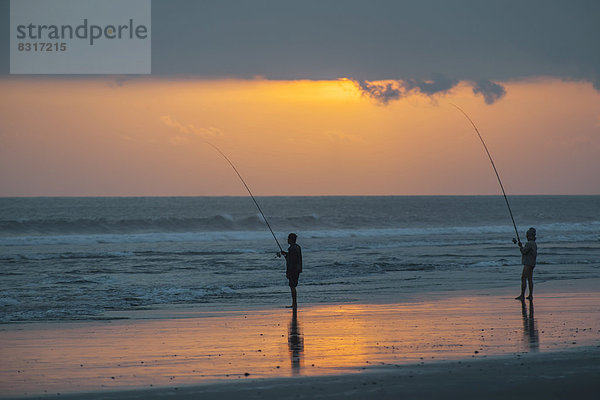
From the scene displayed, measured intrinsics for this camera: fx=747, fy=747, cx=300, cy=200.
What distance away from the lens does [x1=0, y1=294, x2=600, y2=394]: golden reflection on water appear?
760 cm

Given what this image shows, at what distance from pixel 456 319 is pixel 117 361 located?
5.17m

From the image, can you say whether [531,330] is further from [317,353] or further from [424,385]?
[424,385]

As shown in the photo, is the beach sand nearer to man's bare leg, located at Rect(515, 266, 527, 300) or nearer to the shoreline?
the shoreline

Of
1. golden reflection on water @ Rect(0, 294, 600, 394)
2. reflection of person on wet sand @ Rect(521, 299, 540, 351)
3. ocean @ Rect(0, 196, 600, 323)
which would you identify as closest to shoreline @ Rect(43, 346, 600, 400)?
golden reflection on water @ Rect(0, 294, 600, 394)

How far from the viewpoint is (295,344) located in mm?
9148

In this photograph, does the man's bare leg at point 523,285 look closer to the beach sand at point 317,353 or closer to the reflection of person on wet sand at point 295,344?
the beach sand at point 317,353

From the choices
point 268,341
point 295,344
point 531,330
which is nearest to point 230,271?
point 268,341

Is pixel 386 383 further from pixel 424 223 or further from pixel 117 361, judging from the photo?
pixel 424 223

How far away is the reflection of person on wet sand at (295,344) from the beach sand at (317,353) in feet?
0.09

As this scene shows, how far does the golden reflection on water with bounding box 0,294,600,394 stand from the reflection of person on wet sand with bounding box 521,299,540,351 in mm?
13

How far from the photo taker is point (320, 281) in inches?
726

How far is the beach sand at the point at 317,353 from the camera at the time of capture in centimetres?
686

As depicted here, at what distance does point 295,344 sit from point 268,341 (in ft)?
1.47

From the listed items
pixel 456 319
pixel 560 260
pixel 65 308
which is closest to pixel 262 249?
pixel 560 260
